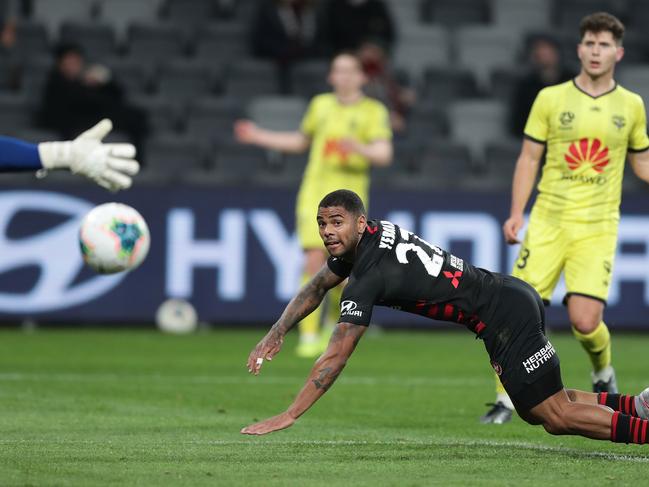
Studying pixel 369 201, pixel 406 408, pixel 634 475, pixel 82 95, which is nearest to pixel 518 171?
pixel 406 408

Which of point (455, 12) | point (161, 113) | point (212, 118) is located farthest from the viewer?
point (455, 12)

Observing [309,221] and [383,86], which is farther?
[383,86]

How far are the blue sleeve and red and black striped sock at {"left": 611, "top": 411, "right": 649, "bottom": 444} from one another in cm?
318

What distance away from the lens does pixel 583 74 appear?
9094 mm

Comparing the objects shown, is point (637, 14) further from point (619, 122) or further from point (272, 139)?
point (619, 122)

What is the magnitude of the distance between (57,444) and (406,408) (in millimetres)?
2909

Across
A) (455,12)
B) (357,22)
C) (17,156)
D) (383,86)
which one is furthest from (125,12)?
(17,156)

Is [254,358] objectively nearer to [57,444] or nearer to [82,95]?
[57,444]

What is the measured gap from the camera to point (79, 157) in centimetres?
712

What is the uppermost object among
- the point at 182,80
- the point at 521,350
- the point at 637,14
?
the point at 637,14

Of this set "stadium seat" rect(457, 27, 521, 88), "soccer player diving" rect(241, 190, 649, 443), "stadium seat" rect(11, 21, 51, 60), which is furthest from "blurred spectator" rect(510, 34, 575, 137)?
"soccer player diving" rect(241, 190, 649, 443)

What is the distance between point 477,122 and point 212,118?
3.53 m

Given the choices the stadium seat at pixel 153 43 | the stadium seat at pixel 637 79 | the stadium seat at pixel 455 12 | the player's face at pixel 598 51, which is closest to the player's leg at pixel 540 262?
the player's face at pixel 598 51

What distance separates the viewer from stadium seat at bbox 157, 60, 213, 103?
1822cm
